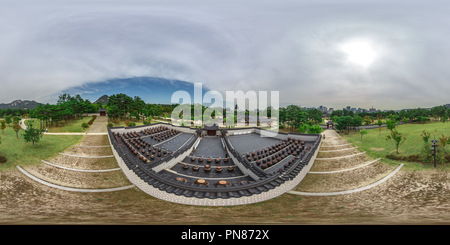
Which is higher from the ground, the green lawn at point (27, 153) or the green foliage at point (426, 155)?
the green foliage at point (426, 155)

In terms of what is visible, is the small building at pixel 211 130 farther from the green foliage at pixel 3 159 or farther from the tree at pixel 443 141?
the tree at pixel 443 141

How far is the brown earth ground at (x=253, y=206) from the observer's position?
11.6ft

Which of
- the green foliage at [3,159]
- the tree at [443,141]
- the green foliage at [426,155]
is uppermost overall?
the tree at [443,141]

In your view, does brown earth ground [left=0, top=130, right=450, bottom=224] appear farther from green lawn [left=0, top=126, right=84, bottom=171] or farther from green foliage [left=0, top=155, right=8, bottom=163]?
green foliage [left=0, top=155, right=8, bottom=163]

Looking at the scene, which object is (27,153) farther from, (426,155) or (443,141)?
(443,141)

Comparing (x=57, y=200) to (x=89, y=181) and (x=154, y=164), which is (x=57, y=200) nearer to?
(x=89, y=181)

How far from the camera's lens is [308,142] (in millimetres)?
15609

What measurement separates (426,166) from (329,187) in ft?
14.0

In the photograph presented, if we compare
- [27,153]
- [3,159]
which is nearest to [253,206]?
[3,159]

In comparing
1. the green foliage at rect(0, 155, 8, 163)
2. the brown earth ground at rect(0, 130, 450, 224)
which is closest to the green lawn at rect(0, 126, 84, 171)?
the green foliage at rect(0, 155, 8, 163)

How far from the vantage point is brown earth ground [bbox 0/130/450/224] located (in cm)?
353

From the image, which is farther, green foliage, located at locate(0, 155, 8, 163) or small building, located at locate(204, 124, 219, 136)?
small building, located at locate(204, 124, 219, 136)

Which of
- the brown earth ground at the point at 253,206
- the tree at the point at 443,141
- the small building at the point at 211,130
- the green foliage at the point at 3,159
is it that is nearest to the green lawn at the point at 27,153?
the green foliage at the point at 3,159

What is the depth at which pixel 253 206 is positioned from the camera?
4.75 meters
